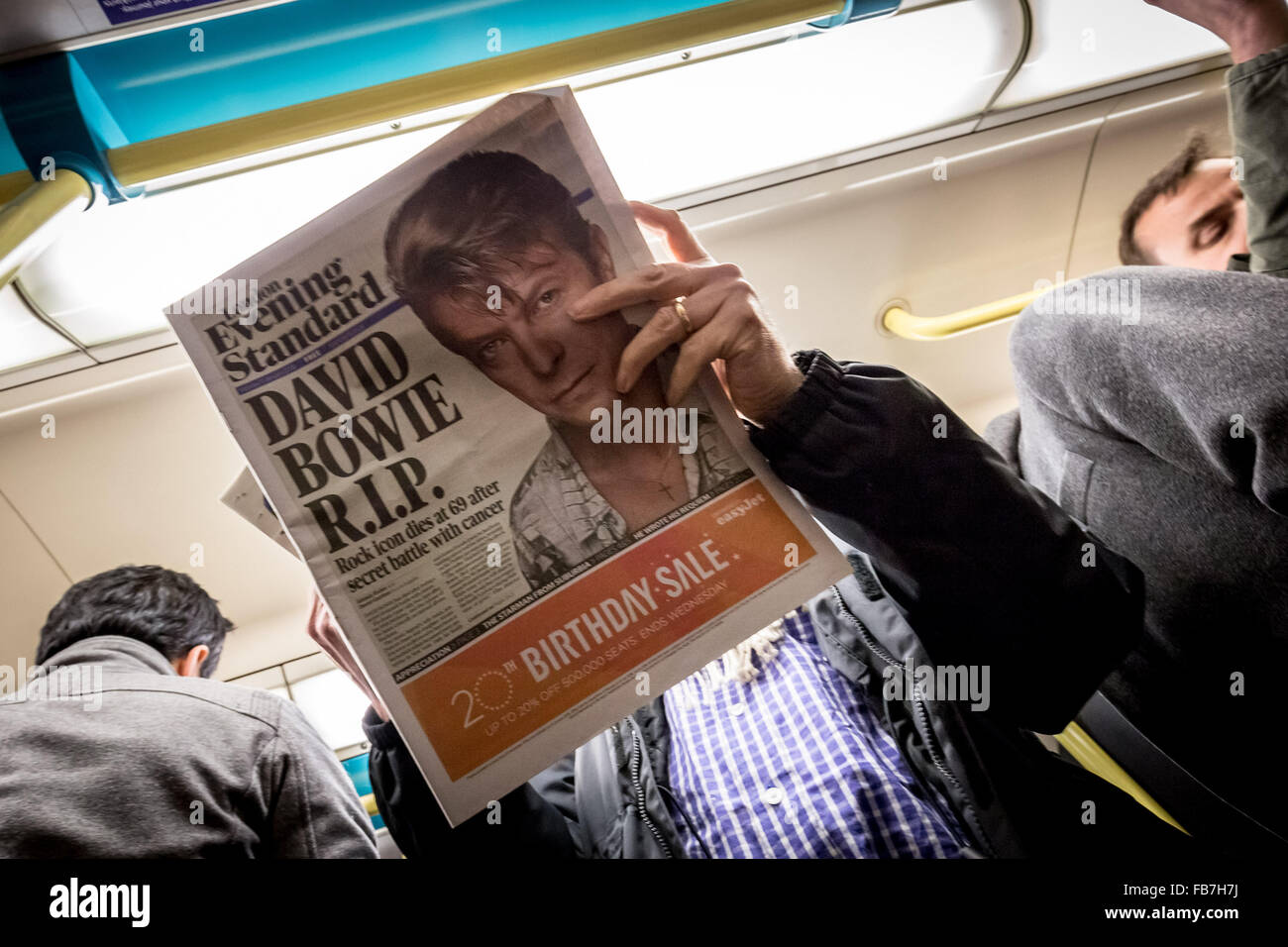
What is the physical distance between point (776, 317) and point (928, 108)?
454 millimetres

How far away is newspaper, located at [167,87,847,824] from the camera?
0.64 meters

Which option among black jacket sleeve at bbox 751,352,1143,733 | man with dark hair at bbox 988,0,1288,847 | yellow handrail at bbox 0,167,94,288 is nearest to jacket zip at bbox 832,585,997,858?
black jacket sleeve at bbox 751,352,1143,733

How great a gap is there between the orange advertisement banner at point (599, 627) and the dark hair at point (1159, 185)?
40.1 inches

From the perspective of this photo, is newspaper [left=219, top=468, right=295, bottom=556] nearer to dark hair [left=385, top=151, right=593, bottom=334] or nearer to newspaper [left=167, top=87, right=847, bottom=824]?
newspaper [left=167, top=87, right=847, bottom=824]

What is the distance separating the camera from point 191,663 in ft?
4.18

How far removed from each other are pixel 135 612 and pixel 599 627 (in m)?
0.99

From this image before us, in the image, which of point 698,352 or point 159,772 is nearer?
point 698,352

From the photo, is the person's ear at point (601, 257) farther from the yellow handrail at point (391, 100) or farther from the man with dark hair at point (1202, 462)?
the man with dark hair at point (1202, 462)

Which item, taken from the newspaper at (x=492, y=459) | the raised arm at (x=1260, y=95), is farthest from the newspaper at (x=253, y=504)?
the raised arm at (x=1260, y=95)

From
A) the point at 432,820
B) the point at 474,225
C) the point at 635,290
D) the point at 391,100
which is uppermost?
the point at 391,100

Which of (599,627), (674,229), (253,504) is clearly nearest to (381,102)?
(674,229)

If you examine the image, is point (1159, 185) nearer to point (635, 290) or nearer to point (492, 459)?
point (635, 290)
